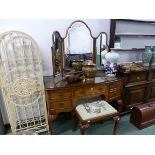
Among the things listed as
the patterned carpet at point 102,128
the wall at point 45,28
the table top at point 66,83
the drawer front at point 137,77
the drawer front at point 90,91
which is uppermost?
the wall at point 45,28

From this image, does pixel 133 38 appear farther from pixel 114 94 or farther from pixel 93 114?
pixel 93 114

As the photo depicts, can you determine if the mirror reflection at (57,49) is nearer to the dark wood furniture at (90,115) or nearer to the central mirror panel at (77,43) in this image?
the central mirror panel at (77,43)

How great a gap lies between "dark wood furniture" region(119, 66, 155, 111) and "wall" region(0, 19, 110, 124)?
792 mm

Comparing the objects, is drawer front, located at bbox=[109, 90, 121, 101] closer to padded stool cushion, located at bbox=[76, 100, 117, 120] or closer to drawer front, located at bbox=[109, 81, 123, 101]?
drawer front, located at bbox=[109, 81, 123, 101]

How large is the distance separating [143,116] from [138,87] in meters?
0.44

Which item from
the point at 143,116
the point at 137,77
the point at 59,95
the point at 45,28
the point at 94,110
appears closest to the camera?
the point at 59,95

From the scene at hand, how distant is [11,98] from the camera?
173cm

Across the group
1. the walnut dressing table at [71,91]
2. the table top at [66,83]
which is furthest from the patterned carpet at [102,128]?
the table top at [66,83]

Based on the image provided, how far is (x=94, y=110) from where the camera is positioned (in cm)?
165

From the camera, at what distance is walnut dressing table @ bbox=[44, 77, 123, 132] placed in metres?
1.52

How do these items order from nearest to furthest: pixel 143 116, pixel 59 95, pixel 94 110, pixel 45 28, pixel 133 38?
pixel 59 95 < pixel 94 110 < pixel 45 28 < pixel 143 116 < pixel 133 38

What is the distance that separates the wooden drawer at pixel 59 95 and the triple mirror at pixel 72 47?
1.12ft

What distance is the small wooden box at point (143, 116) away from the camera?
194 centimetres

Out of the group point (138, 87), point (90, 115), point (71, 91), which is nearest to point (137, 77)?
point (138, 87)
